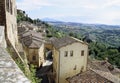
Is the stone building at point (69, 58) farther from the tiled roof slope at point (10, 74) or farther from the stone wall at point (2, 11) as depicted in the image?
the tiled roof slope at point (10, 74)

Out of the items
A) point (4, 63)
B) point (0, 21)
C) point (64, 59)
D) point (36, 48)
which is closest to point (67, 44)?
point (64, 59)

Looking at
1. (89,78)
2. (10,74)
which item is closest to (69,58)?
(89,78)

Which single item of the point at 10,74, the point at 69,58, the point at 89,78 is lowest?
the point at 89,78

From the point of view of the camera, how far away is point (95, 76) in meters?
23.2

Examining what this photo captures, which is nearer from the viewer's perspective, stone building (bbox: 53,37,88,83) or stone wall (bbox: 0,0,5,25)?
stone wall (bbox: 0,0,5,25)

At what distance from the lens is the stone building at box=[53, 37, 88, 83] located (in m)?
26.4

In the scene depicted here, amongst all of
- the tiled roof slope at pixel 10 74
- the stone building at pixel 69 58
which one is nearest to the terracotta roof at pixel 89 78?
the stone building at pixel 69 58

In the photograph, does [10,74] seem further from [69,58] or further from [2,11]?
[69,58]

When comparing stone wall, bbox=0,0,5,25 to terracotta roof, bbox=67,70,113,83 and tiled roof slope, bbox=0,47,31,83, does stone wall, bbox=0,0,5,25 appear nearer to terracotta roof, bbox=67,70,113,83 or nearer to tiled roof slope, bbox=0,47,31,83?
tiled roof slope, bbox=0,47,31,83

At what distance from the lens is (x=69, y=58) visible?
26.7 metres

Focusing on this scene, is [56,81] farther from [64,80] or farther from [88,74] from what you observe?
[88,74]

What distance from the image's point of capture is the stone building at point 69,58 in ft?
86.6

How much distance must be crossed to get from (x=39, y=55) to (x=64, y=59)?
36.9 feet

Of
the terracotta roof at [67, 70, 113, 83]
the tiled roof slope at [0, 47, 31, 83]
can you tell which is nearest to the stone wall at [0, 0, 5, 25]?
the tiled roof slope at [0, 47, 31, 83]
